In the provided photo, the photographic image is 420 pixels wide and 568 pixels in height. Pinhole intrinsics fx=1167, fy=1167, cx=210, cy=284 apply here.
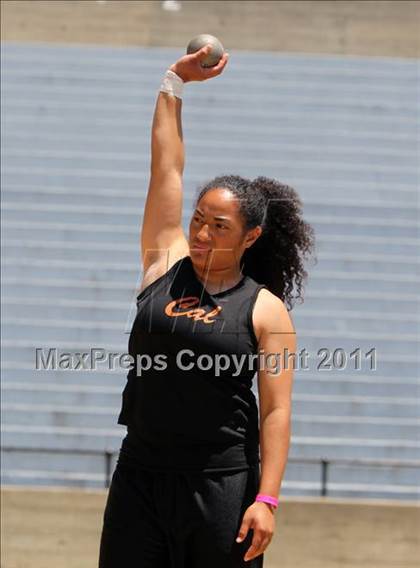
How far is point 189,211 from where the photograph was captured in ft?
27.4

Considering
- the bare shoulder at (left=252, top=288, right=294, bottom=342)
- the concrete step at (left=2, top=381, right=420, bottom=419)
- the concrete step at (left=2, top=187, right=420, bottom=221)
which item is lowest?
the concrete step at (left=2, top=381, right=420, bottom=419)

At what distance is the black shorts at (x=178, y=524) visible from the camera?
8.25ft

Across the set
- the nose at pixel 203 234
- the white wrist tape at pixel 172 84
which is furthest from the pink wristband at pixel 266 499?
the white wrist tape at pixel 172 84

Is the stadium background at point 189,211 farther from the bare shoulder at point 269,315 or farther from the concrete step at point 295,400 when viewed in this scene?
the bare shoulder at point 269,315

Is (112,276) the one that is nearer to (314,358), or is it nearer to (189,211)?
(189,211)

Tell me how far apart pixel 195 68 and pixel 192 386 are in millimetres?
813

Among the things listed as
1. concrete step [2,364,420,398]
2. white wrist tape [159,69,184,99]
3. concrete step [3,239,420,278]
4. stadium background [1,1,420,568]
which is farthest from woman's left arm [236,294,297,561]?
concrete step [3,239,420,278]

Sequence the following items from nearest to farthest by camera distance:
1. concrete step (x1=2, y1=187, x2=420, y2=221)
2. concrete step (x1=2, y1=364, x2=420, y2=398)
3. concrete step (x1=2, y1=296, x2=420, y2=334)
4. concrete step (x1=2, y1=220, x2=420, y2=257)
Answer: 1. concrete step (x1=2, y1=364, x2=420, y2=398)
2. concrete step (x1=2, y1=296, x2=420, y2=334)
3. concrete step (x1=2, y1=220, x2=420, y2=257)
4. concrete step (x1=2, y1=187, x2=420, y2=221)

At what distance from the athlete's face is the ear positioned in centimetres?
5

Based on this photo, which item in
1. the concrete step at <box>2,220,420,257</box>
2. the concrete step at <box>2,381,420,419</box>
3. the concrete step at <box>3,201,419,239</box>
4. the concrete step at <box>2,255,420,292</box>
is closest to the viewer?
the concrete step at <box>2,381,420,419</box>

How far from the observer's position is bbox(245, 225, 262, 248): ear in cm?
271

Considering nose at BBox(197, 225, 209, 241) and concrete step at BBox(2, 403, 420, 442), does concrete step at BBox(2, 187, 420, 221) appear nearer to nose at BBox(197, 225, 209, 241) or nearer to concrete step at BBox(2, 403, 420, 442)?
concrete step at BBox(2, 403, 420, 442)

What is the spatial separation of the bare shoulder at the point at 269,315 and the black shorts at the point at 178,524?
0.33m

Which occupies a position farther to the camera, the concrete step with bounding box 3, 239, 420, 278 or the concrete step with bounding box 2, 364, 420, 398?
the concrete step with bounding box 3, 239, 420, 278
